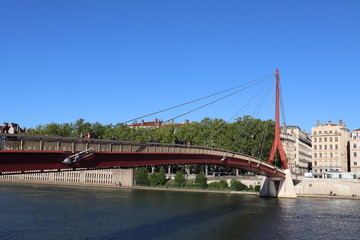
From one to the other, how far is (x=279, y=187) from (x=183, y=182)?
90.0ft

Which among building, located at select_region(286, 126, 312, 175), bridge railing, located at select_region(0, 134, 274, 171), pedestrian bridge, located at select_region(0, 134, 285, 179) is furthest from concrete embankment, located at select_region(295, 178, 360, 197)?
building, located at select_region(286, 126, 312, 175)

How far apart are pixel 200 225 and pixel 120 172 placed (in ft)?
226

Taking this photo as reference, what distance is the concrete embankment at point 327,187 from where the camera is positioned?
263 ft

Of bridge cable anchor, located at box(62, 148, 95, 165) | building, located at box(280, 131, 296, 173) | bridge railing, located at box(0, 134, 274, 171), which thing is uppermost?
building, located at box(280, 131, 296, 173)

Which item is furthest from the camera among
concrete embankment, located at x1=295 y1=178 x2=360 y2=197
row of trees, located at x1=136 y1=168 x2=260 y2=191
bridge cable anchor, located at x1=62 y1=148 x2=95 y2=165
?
row of trees, located at x1=136 y1=168 x2=260 y2=191

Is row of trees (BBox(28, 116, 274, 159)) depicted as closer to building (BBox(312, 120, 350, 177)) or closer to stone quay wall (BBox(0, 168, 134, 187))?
stone quay wall (BBox(0, 168, 134, 187))

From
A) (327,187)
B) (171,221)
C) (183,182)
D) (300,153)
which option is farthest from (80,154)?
(300,153)

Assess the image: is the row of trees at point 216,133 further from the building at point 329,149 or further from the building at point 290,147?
the building at point 290,147

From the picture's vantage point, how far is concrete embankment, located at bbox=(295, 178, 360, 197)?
3155 inches

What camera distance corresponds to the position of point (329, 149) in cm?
11688

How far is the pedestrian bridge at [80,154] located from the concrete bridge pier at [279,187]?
33891mm

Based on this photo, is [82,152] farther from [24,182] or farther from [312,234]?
[24,182]

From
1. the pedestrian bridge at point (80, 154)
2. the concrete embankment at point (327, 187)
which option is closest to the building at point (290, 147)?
the concrete embankment at point (327, 187)

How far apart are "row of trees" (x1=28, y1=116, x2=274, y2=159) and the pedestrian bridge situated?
134 feet
